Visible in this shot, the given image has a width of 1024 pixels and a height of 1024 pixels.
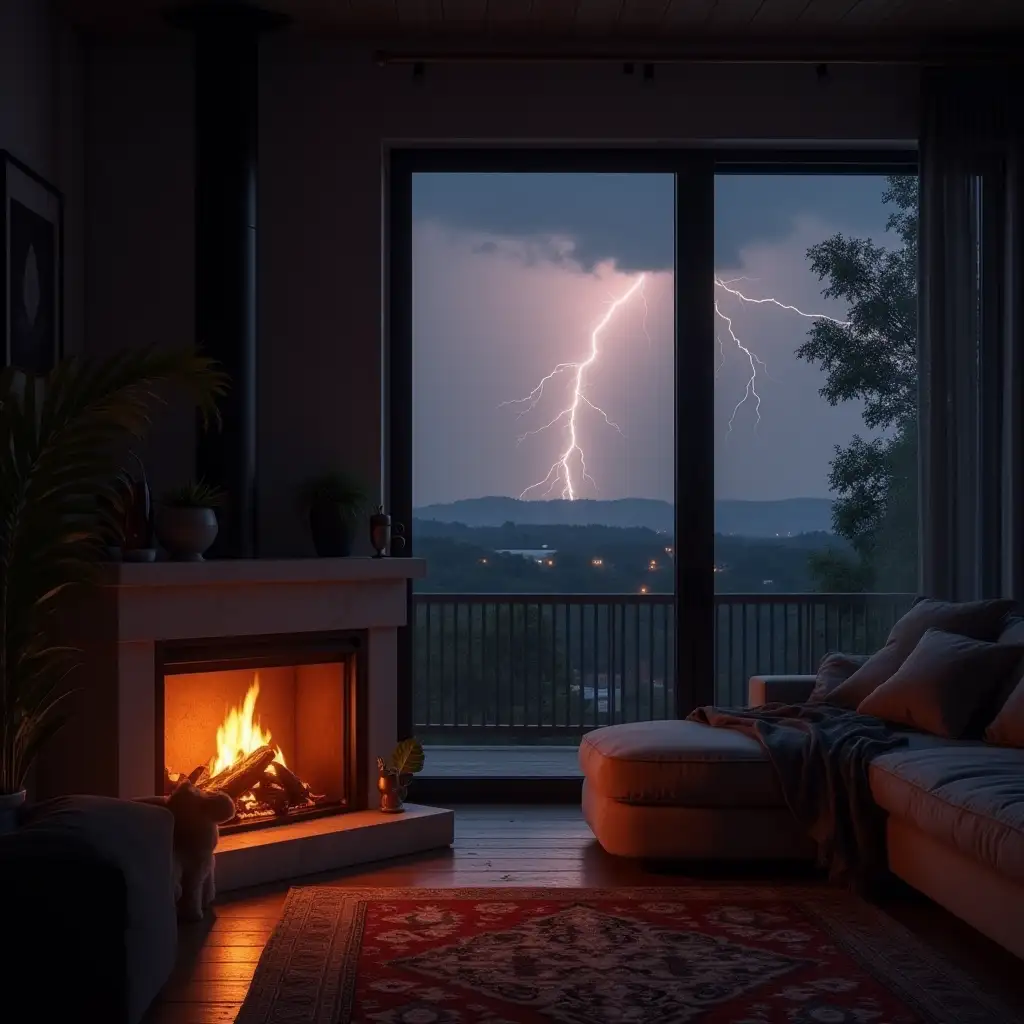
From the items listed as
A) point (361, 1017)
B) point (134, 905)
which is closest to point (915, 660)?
point (361, 1017)

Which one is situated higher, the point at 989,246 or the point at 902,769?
the point at 989,246

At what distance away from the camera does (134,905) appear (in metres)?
2.61

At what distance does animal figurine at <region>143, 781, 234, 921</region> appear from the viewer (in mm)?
3488

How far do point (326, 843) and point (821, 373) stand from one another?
2.73 m

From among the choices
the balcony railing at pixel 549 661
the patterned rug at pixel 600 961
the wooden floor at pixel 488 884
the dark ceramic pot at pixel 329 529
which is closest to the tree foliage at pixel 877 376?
the balcony railing at pixel 549 661

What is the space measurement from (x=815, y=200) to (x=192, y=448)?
269 cm

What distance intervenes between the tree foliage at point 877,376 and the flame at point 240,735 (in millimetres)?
2447

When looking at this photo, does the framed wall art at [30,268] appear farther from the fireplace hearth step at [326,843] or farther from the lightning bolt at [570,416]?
the lightning bolt at [570,416]

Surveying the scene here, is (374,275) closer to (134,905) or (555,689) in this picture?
(555,689)

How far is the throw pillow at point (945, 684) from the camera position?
4.00 metres

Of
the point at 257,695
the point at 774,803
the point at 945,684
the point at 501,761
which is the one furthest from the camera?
the point at 501,761

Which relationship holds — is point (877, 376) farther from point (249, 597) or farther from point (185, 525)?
point (185, 525)

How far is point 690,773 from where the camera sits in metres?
3.96

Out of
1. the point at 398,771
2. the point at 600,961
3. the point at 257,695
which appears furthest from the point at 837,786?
the point at 257,695
